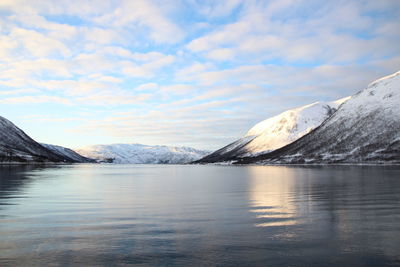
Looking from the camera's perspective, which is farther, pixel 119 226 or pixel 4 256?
pixel 119 226

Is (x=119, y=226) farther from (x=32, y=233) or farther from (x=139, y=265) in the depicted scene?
(x=139, y=265)

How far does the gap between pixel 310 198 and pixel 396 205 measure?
28.4 feet

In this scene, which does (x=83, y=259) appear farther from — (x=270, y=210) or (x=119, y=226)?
(x=270, y=210)

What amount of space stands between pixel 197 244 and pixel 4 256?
8775 millimetres

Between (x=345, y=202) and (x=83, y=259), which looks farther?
(x=345, y=202)

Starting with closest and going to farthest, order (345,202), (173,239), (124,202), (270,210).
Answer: (173,239), (270,210), (345,202), (124,202)

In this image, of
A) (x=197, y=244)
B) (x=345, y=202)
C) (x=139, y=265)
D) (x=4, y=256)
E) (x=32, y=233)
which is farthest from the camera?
(x=345, y=202)

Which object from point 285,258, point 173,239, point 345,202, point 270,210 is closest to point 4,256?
point 173,239

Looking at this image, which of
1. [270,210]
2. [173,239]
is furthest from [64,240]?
[270,210]

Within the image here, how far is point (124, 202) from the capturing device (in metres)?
35.8

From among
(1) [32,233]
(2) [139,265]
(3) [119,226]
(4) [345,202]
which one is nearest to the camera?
(2) [139,265]

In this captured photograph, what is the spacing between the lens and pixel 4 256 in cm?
1553

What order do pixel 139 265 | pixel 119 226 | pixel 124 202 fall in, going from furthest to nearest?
1. pixel 124 202
2. pixel 119 226
3. pixel 139 265

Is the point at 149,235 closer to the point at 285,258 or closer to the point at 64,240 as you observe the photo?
the point at 64,240
